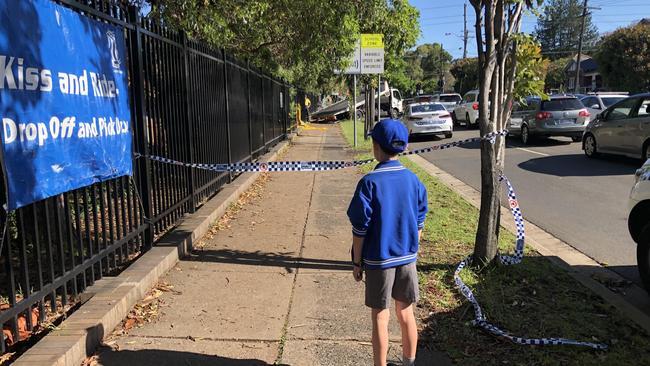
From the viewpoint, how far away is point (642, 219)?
17.2 ft

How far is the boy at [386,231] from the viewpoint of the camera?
319 cm

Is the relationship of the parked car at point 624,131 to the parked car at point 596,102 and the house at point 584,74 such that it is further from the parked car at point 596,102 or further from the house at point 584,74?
the house at point 584,74

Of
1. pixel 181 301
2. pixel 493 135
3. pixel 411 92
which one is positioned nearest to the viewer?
pixel 181 301

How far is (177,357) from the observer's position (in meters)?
3.63

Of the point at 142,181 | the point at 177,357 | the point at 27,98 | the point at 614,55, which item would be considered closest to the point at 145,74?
the point at 142,181

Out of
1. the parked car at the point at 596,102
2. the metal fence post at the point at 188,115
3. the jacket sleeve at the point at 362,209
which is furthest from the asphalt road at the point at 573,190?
the metal fence post at the point at 188,115

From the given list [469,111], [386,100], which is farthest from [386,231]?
[386,100]

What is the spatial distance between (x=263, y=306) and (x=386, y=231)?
1.76 meters

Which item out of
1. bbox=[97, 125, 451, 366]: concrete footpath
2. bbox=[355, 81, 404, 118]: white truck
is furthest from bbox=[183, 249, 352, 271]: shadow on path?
bbox=[355, 81, 404, 118]: white truck

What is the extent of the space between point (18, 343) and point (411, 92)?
8761cm

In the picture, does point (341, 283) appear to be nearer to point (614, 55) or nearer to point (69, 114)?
point (69, 114)

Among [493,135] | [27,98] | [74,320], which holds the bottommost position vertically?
[74,320]

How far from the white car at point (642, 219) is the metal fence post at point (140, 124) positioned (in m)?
4.61

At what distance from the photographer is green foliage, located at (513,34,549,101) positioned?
5242mm
